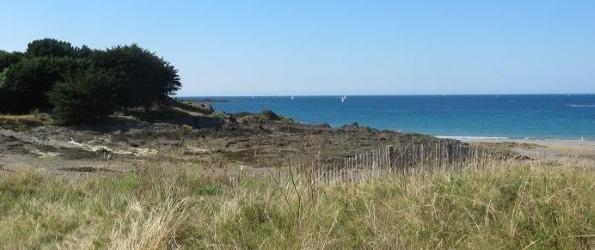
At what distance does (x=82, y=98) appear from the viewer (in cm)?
3619

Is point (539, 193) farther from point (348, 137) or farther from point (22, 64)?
point (22, 64)

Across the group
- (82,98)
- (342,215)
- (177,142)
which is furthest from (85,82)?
(342,215)

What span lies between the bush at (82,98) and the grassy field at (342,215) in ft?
93.9

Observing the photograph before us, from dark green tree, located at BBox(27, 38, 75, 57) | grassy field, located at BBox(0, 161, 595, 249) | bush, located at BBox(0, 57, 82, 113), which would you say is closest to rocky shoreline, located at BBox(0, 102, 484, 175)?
bush, located at BBox(0, 57, 82, 113)

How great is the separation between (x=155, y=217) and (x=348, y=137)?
2935 cm

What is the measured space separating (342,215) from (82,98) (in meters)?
32.2

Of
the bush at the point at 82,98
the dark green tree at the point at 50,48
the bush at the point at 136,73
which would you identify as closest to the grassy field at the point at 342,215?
the bush at the point at 82,98

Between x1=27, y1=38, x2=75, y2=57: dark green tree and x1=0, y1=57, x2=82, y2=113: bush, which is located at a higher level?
x1=27, y1=38, x2=75, y2=57: dark green tree

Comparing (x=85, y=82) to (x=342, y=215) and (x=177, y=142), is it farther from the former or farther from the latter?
Answer: (x=342, y=215)

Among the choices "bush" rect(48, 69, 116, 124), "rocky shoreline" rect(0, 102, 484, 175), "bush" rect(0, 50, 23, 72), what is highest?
"bush" rect(0, 50, 23, 72)

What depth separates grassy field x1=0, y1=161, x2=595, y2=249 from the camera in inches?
211

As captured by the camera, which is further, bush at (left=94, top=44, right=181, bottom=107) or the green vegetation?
bush at (left=94, top=44, right=181, bottom=107)

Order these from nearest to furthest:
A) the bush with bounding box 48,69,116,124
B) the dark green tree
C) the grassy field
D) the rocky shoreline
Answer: the grassy field
the rocky shoreline
the bush with bounding box 48,69,116,124
the dark green tree

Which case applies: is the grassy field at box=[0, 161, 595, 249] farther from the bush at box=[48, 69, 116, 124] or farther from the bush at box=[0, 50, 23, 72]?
the bush at box=[0, 50, 23, 72]
